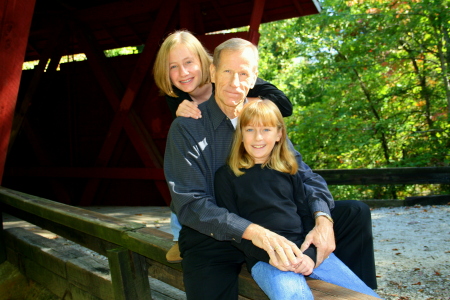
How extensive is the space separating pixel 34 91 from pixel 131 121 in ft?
6.71

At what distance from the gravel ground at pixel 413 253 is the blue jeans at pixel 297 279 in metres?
1.60

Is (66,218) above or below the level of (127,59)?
below

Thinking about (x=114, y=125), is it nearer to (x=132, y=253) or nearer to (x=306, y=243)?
(x=132, y=253)

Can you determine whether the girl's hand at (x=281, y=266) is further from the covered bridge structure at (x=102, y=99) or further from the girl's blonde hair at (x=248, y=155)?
the covered bridge structure at (x=102, y=99)

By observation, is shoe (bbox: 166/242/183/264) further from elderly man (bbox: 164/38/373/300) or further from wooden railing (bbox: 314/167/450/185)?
wooden railing (bbox: 314/167/450/185)

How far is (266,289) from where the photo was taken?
1741 mm

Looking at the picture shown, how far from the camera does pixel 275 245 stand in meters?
1.74

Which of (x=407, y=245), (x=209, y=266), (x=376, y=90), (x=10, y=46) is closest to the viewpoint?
(x=209, y=266)

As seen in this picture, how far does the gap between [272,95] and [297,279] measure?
1042 millimetres

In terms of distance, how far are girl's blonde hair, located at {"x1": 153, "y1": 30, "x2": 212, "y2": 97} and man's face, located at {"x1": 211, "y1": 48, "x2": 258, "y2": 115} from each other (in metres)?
0.31

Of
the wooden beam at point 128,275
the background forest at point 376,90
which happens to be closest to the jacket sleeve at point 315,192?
the wooden beam at point 128,275

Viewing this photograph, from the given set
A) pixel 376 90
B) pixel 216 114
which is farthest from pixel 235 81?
pixel 376 90

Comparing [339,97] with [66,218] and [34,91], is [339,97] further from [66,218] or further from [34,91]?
[66,218]

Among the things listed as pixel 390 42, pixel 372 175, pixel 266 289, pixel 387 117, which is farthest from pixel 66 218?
pixel 387 117
